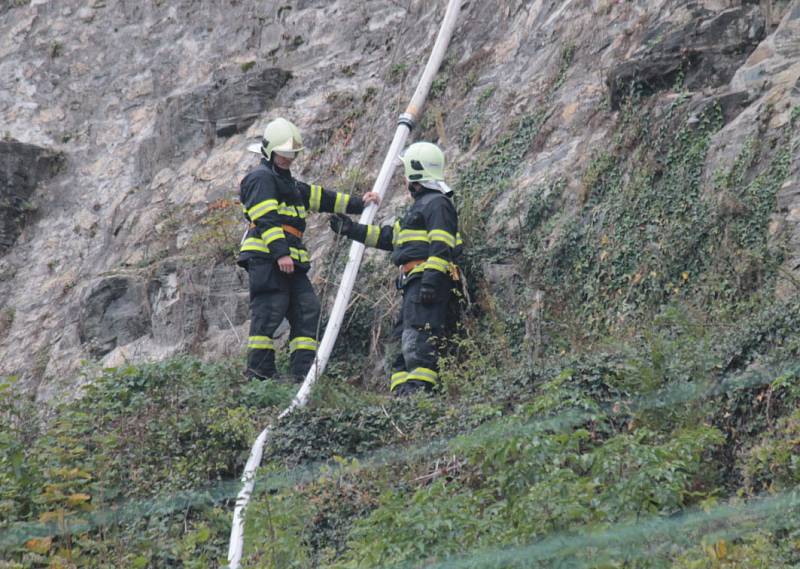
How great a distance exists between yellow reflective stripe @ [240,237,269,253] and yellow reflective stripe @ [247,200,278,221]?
19 cm

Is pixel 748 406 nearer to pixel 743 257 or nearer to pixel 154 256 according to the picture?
pixel 743 257

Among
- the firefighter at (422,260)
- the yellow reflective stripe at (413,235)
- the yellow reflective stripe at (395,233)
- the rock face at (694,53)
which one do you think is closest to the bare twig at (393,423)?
the firefighter at (422,260)

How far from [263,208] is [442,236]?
1635 millimetres

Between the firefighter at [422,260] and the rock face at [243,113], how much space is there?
0.74 metres

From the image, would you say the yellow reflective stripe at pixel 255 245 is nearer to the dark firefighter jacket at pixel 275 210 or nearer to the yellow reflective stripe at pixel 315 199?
the dark firefighter jacket at pixel 275 210

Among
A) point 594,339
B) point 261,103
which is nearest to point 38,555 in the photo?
point 594,339

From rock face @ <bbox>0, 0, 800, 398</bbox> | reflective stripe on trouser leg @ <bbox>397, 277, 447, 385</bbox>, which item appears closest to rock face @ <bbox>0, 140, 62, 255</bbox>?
rock face @ <bbox>0, 0, 800, 398</bbox>

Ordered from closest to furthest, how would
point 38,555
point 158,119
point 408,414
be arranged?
point 38,555
point 408,414
point 158,119

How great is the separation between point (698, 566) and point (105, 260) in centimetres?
1194

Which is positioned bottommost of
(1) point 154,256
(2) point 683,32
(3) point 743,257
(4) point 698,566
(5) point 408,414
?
(4) point 698,566

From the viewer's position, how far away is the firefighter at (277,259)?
1108 cm

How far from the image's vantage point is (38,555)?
24.7 feet

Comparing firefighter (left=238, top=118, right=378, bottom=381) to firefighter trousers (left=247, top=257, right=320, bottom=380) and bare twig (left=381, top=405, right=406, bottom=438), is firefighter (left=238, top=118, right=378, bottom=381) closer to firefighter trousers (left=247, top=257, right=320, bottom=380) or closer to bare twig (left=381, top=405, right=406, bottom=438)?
firefighter trousers (left=247, top=257, right=320, bottom=380)

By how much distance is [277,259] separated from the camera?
36.2ft
